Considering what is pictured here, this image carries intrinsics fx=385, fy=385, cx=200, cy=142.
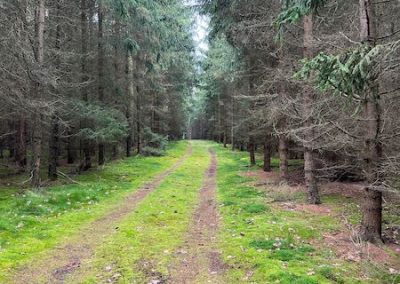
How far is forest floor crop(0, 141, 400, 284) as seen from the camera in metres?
6.21

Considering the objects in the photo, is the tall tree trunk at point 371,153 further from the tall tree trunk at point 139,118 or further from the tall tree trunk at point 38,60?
the tall tree trunk at point 139,118

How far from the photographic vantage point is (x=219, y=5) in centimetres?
1650

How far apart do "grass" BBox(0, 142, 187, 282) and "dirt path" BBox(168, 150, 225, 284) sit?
103 inches

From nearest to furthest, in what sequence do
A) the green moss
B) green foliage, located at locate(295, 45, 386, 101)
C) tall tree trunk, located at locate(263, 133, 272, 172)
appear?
1. green foliage, located at locate(295, 45, 386, 101)
2. the green moss
3. tall tree trunk, located at locate(263, 133, 272, 172)

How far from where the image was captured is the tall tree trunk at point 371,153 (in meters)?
7.38

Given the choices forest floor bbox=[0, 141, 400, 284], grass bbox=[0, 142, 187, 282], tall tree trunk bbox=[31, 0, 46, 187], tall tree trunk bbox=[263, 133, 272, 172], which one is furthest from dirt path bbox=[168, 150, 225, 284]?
tall tree trunk bbox=[263, 133, 272, 172]

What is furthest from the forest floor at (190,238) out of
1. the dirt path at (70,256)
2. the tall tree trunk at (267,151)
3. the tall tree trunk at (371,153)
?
the tall tree trunk at (267,151)

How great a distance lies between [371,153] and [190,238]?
4097 millimetres

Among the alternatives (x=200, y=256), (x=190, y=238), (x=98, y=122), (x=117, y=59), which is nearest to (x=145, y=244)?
(x=190, y=238)

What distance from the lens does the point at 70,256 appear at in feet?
23.2

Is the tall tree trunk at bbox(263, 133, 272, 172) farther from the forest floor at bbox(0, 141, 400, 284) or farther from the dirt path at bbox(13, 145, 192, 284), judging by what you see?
the dirt path at bbox(13, 145, 192, 284)

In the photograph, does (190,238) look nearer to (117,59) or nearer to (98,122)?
(98,122)

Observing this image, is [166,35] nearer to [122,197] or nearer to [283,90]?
[283,90]

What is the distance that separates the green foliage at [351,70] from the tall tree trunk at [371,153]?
3.98ft
